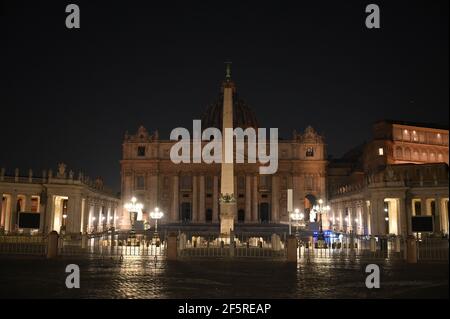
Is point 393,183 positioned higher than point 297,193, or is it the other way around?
point 297,193

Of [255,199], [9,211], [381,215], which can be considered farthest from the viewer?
[255,199]

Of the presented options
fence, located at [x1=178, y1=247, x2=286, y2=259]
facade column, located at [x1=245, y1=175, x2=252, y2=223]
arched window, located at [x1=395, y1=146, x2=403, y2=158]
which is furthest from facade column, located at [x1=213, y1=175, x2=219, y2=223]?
fence, located at [x1=178, y1=247, x2=286, y2=259]

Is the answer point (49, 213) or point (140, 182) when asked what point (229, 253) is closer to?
point (49, 213)

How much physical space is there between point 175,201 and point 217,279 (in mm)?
60283

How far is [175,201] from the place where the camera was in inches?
2960

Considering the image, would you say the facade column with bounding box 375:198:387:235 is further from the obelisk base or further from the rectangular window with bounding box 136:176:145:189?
the rectangular window with bounding box 136:176:145:189

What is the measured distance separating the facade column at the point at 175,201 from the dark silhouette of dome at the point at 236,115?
2522cm

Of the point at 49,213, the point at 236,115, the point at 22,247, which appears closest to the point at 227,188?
the point at 22,247

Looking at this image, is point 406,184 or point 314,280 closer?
point 314,280

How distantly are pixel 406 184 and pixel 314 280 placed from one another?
34015 millimetres

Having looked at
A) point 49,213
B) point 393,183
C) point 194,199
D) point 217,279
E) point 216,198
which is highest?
point 393,183
